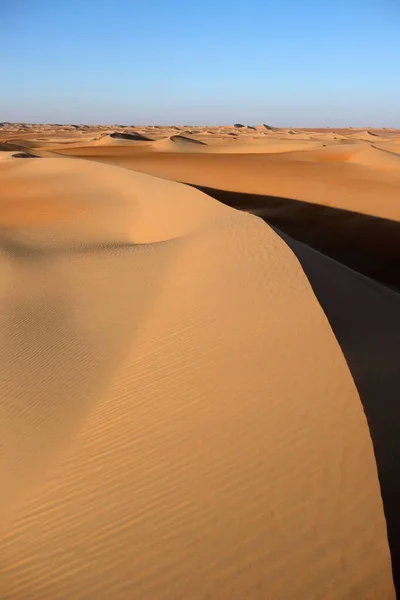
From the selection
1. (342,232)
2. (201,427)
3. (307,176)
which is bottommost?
(201,427)

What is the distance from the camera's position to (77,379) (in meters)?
4.96

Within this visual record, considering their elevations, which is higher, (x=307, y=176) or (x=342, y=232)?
(x=307, y=176)

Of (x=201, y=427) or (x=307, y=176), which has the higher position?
(x=307, y=176)

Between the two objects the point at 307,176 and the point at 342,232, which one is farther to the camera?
the point at 307,176

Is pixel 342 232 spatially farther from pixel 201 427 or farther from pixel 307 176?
pixel 201 427

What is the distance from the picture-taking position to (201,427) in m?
3.72

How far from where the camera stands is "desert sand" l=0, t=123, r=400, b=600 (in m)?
2.91

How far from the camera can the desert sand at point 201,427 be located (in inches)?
115

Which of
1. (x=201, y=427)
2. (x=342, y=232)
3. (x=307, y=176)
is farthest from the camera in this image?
(x=307, y=176)

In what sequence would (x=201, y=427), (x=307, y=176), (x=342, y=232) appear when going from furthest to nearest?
(x=307, y=176)
(x=342, y=232)
(x=201, y=427)

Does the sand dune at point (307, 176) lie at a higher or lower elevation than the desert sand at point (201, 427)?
higher

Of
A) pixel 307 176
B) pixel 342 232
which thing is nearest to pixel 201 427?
pixel 342 232

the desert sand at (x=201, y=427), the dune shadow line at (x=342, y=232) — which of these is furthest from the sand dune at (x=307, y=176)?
the desert sand at (x=201, y=427)

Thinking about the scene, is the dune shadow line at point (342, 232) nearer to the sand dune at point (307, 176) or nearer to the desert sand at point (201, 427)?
the sand dune at point (307, 176)
